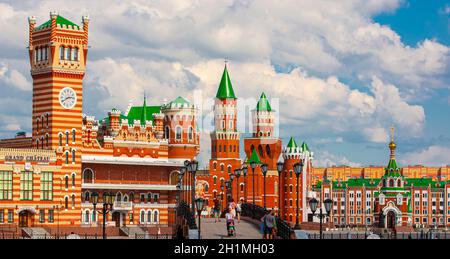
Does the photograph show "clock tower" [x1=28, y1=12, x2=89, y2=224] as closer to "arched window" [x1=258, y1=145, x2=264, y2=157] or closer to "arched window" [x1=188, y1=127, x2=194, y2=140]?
"arched window" [x1=188, y1=127, x2=194, y2=140]

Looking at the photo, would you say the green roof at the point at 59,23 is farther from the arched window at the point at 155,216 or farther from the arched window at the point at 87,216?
the arched window at the point at 155,216

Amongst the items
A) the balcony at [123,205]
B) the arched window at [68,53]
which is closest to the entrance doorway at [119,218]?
the balcony at [123,205]

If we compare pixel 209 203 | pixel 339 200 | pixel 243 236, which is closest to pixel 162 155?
pixel 209 203

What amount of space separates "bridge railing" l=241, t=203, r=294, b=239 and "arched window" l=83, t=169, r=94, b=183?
104 ft

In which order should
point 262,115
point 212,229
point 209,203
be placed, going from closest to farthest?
point 212,229, point 209,203, point 262,115

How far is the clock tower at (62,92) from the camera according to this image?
89312mm

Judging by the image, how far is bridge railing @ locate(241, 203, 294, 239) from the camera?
48256 mm

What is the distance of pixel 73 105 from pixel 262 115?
2384 inches

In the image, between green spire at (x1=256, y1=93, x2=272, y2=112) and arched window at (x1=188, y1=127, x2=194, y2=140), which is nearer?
arched window at (x1=188, y1=127, x2=194, y2=140)

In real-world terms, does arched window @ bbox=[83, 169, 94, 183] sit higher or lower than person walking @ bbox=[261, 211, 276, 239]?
higher

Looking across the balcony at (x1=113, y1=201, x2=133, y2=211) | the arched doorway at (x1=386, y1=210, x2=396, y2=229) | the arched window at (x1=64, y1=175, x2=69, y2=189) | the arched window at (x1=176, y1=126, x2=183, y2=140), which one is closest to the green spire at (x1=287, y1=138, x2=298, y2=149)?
the arched doorway at (x1=386, y1=210, x2=396, y2=229)

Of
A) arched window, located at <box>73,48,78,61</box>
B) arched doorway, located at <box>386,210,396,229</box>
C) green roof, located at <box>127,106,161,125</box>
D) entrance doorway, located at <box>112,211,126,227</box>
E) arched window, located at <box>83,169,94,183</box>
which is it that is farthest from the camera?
arched doorway, located at <box>386,210,396,229</box>

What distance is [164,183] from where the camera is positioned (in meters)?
103
